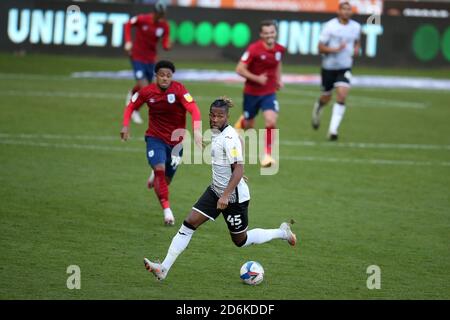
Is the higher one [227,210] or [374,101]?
[227,210]

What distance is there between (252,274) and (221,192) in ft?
3.05

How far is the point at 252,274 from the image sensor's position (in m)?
10.3

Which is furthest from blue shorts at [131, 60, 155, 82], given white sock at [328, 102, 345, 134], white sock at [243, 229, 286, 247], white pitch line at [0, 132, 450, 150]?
white sock at [243, 229, 286, 247]

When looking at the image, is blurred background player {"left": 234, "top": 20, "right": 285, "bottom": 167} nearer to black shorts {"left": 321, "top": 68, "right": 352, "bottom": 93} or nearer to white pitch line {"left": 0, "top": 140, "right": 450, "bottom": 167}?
white pitch line {"left": 0, "top": 140, "right": 450, "bottom": 167}

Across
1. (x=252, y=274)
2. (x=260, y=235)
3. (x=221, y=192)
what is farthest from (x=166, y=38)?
(x=252, y=274)

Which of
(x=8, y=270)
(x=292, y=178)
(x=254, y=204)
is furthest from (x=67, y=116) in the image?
(x=8, y=270)

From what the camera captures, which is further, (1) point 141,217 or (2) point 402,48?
(2) point 402,48

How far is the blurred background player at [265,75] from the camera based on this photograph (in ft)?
58.5

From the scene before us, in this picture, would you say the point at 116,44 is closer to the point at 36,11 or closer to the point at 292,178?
the point at 36,11

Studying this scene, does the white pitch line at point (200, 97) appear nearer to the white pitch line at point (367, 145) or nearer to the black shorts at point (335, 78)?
the black shorts at point (335, 78)

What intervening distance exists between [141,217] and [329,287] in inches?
156

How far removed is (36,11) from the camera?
31.7 m

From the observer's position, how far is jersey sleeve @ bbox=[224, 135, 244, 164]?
1023cm

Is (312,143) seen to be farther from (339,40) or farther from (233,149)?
(233,149)
